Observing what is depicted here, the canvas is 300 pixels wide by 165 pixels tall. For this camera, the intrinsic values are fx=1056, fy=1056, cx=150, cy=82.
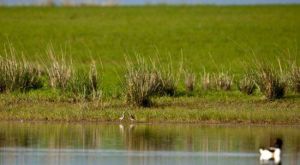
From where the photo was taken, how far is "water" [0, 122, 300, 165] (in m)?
19.1

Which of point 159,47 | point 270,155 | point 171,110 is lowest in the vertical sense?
point 270,155

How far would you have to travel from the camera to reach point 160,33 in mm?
45125

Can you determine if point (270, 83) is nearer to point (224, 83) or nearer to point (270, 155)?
point (224, 83)

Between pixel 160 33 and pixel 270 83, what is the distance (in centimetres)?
1731

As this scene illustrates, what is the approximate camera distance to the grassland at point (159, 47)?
25875 mm

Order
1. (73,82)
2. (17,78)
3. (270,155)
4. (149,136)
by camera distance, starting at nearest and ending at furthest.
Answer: (270,155)
(149,136)
(73,82)
(17,78)

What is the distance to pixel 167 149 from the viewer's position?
67.6 ft

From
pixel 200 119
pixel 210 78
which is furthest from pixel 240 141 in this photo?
pixel 210 78

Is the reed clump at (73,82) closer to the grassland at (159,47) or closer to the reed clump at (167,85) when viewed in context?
the grassland at (159,47)

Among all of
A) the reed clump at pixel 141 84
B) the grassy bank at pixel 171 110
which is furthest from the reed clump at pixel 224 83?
the reed clump at pixel 141 84

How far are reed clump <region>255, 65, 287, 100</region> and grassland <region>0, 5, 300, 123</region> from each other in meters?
0.28

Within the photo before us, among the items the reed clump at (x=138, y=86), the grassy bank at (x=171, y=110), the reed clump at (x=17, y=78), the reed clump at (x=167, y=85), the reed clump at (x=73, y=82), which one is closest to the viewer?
the grassy bank at (x=171, y=110)

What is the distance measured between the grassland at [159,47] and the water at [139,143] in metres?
1.06

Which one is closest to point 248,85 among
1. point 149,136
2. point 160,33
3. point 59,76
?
point 59,76
